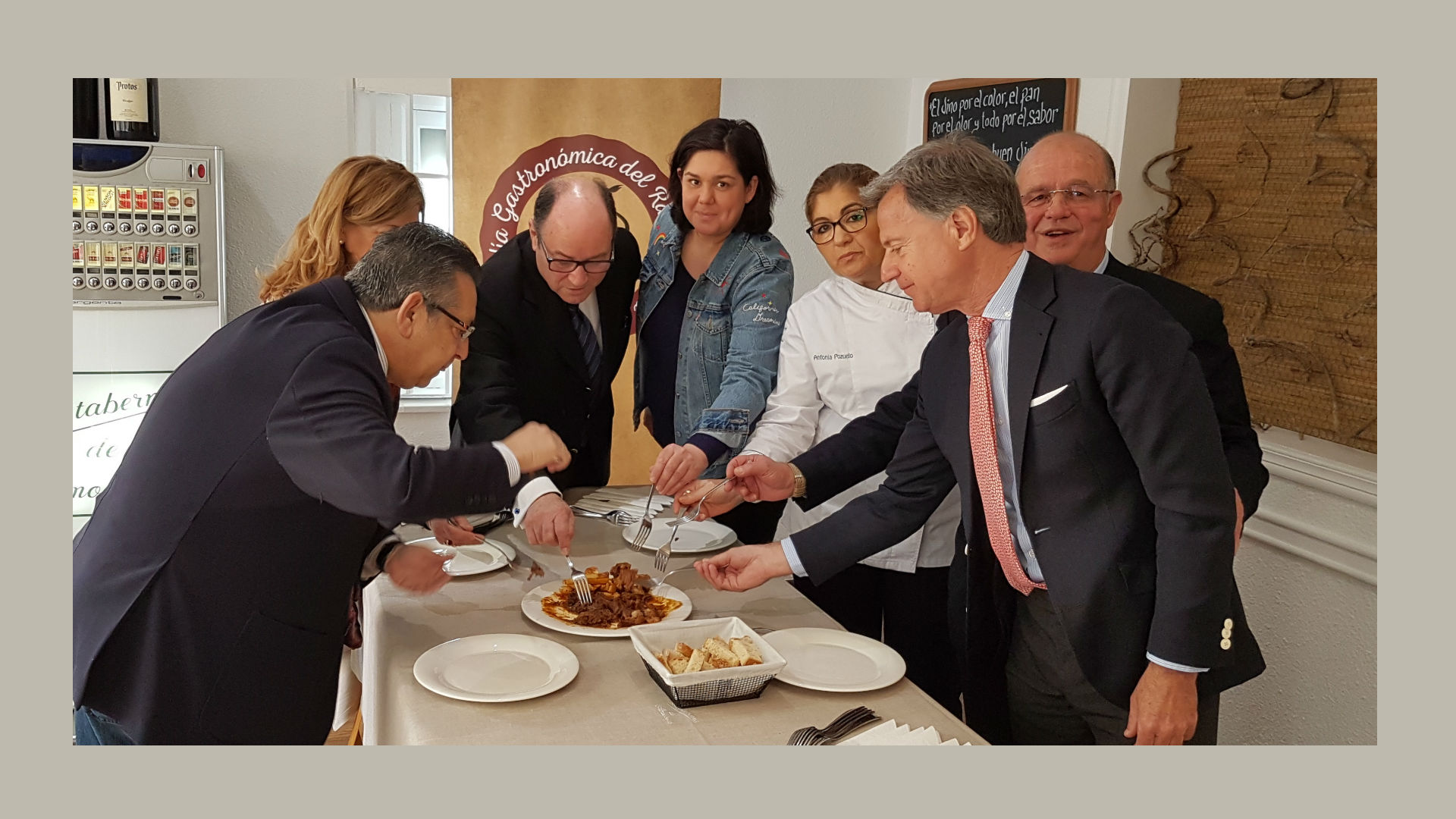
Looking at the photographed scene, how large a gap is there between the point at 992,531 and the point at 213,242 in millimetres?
3344

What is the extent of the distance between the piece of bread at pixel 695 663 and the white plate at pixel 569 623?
24 cm

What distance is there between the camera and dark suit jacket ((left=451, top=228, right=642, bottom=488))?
8.21ft

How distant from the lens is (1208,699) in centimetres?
174

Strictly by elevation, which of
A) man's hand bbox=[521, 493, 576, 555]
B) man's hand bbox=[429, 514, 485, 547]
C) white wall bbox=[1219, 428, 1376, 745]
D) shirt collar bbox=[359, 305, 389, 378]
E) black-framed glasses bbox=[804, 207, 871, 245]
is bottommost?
white wall bbox=[1219, 428, 1376, 745]

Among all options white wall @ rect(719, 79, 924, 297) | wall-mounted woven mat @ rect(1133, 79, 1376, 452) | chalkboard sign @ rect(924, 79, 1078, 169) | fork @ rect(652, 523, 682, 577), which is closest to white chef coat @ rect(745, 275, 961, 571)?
fork @ rect(652, 523, 682, 577)

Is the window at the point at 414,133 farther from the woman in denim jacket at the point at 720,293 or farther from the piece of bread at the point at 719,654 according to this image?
the piece of bread at the point at 719,654

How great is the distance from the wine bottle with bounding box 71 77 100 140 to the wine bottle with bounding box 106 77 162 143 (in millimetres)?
34

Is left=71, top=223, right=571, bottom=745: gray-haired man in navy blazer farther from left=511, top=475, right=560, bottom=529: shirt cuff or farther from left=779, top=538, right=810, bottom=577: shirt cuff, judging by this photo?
left=779, top=538, right=810, bottom=577: shirt cuff

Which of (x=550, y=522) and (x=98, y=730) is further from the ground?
(x=550, y=522)

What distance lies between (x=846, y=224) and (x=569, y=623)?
48.1 inches

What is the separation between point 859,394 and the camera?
253cm

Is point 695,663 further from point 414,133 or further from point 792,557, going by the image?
point 414,133

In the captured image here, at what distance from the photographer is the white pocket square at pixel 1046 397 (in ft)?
5.43

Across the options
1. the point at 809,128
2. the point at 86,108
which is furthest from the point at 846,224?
the point at 86,108
